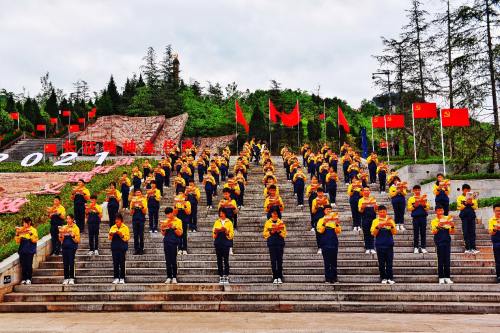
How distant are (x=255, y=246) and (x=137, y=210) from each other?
9.42 ft

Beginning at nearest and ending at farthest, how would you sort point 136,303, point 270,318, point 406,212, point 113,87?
point 270,318
point 136,303
point 406,212
point 113,87

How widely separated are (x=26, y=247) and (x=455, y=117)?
12.7m

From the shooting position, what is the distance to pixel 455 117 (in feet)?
42.5

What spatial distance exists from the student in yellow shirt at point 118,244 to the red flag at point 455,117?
10.6 meters

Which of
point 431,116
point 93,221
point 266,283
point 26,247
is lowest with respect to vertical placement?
point 266,283

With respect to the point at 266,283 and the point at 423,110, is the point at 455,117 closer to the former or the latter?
the point at 423,110

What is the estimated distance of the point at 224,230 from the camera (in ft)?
24.4

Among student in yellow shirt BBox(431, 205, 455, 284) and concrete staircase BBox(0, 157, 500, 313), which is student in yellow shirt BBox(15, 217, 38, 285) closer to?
concrete staircase BBox(0, 157, 500, 313)

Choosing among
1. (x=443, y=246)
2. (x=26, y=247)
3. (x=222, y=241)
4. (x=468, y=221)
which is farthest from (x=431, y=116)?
(x=26, y=247)

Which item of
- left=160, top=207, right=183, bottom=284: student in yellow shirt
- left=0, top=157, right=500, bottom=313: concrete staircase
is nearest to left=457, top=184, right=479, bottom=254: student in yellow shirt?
left=0, top=157, right=500, bottom=313: concrete staircase

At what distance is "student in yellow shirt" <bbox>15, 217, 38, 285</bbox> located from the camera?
26.3 ft

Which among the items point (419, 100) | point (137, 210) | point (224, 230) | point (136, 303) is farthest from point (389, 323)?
point (419, 100)

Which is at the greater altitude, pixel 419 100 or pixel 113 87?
→ pixel 113 87

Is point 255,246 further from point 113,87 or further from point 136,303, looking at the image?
point 113,87
